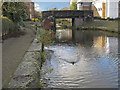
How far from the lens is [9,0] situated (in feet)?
56.3

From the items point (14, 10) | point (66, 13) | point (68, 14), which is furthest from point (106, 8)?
point (14, 10)

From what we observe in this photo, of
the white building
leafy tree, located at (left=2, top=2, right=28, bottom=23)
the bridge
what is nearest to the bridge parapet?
the bridge

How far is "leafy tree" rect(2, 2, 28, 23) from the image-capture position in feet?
56.7

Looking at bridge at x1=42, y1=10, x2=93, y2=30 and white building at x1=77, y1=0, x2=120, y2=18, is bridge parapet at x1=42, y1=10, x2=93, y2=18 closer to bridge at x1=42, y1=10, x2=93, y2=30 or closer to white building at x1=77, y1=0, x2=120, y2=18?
bridge at x1=42, y1=10, x2=93, y2=30

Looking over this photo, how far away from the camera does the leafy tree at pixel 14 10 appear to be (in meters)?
17.3

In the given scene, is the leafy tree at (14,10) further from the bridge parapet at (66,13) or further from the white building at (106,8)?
the white building at (106,8)

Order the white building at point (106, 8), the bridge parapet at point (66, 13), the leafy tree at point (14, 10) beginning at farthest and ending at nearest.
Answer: the white building at point (106, 8), the bridge parapet at point (66, 13), the leafy tree at point (14, 10)

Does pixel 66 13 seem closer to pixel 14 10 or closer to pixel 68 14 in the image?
pixel 68 14

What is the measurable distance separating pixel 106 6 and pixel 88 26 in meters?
6.52

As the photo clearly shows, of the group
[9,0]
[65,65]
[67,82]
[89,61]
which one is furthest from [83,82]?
[9,0]

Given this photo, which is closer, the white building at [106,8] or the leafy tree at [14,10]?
the leafy tree at [14,10]

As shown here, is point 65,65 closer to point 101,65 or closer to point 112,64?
point 101,65

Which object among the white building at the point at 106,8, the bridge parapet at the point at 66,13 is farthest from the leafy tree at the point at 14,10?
the white building at the point at 106,8

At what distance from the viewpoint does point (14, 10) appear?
1798cm
